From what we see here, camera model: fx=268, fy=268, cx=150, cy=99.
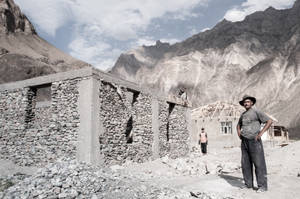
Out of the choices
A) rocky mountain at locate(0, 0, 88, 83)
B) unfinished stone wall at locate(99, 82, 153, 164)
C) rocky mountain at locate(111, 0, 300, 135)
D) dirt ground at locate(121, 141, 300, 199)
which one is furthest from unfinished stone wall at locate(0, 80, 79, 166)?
rocky mountain at locate(111, 0, 300, 135)

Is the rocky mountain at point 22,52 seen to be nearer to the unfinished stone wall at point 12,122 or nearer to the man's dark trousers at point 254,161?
the unfinished stone wall at point 12,122

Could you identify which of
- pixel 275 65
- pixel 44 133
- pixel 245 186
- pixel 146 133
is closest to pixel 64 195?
pixel 245 186

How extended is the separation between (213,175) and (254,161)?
2670 mm

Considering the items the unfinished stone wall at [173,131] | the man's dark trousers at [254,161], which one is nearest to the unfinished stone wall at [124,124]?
the unfinished stone wall at [173,131]

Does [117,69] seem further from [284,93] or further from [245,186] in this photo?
[245,186]

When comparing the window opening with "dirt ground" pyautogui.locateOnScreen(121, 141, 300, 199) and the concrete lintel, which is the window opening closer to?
"dirt ground" pyautogui.locateOnScreen(121, 141, 300, 199)

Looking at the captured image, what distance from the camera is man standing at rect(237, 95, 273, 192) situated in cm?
533

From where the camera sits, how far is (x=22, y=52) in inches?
1518

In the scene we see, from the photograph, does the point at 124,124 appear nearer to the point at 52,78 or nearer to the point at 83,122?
the point at 83,122

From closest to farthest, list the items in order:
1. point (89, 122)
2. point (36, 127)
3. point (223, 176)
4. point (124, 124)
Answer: point (223, 176), point (89, 122), point (36, 127), point (124, 124)

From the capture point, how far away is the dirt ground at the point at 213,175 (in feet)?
17.1

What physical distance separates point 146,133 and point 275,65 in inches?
1876

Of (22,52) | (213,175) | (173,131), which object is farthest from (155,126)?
(22,52)

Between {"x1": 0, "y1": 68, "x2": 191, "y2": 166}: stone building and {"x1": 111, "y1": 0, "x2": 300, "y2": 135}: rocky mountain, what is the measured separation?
1426 inches
